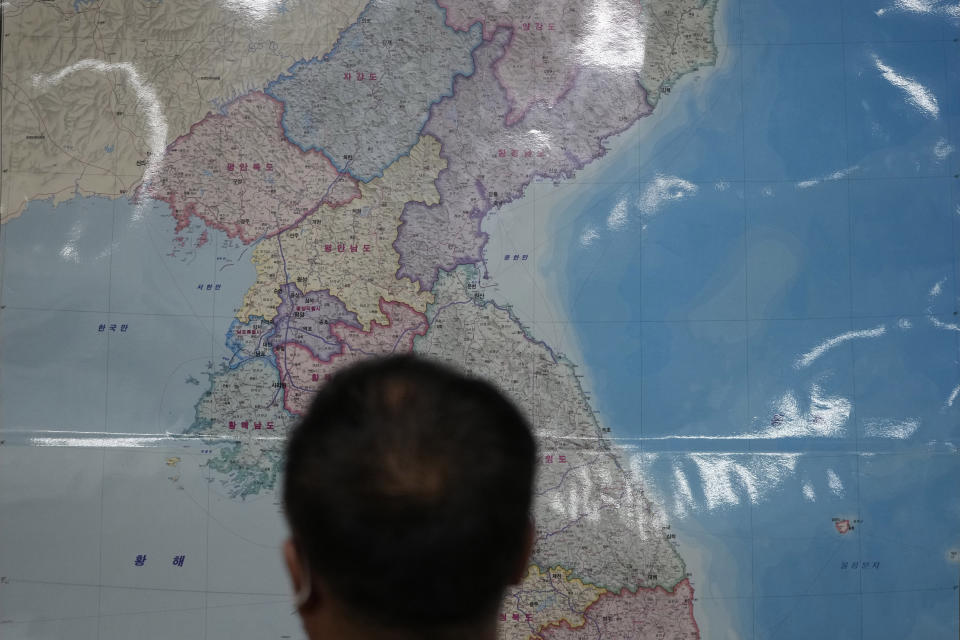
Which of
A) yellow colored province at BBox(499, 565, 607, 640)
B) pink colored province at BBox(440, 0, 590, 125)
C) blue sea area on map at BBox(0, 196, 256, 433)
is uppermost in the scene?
pink colored province at BBox(440, 0, 590, 125)

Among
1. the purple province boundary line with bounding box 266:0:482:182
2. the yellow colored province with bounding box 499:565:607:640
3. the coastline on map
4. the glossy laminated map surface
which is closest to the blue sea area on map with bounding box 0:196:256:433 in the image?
the glossy laminated map surface

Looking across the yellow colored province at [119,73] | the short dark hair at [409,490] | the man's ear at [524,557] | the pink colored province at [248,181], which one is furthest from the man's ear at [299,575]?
the yellow colored province at [119,73]

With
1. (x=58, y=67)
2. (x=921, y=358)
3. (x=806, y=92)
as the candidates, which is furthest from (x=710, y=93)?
(x=58, y=67)

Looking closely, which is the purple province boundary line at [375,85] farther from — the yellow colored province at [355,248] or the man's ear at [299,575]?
the man's ear at [299,575]

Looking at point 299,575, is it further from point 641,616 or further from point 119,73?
point 119,73

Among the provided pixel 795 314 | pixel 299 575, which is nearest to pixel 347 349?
pixel 795 314

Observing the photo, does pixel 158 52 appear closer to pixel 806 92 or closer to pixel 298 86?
→ pixel 298 86

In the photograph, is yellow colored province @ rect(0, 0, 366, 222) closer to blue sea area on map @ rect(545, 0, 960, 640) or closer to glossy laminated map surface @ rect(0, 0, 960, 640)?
glossy laminated map surface @ rect(0, 0, 960, 640)
